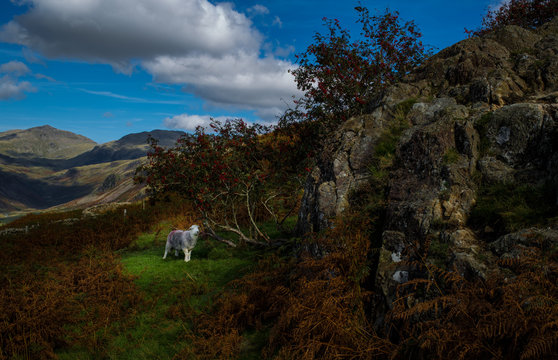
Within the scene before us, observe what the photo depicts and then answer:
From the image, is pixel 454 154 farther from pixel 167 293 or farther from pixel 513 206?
pixel 167 293

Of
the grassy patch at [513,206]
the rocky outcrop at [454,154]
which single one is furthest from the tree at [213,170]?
the grassy patch at [513,206]

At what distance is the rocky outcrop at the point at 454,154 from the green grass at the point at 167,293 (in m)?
3.24

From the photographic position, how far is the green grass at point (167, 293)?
21.3 feet

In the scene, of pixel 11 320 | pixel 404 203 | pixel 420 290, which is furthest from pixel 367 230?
pixel 11 320

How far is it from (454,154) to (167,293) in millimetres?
8455

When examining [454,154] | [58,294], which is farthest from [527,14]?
[58,294]

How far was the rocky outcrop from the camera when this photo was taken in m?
5.34

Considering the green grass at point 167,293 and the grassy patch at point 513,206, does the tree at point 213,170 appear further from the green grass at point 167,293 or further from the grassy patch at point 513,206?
the grassy patch at point 513,206

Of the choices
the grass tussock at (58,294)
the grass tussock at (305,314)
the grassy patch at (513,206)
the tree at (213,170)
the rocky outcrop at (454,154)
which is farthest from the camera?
the tree at (213,170)

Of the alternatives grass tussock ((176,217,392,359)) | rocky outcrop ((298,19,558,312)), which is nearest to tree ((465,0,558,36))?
rocky outcrop ((298,19,558,312))

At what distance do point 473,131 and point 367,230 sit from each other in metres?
3.42

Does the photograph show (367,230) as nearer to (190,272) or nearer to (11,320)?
(190,272)

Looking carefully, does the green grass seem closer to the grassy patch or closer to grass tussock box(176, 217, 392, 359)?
grass tussock box(176, 217, 392, 359)

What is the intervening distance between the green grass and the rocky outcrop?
128 inches
